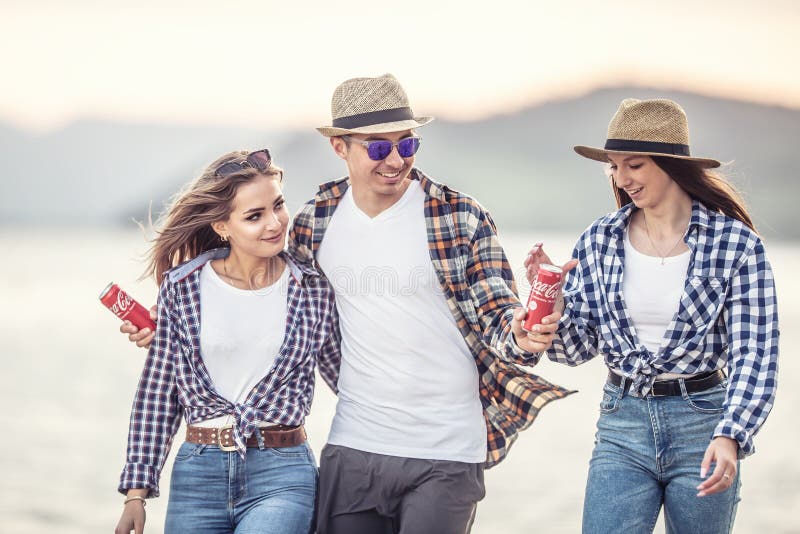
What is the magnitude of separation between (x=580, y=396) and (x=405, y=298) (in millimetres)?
7133

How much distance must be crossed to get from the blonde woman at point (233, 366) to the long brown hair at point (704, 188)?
136 centimetres

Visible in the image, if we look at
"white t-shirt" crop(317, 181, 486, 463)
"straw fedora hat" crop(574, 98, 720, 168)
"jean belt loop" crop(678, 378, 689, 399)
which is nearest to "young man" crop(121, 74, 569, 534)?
"white t-shirt" crop(317, 181, 486, 463)

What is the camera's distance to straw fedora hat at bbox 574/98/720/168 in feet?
11.3

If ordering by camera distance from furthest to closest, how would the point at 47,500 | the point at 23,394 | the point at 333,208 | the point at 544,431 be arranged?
the point at 23,394
the point at 544,431
the point at 47,500
the point at 333,208

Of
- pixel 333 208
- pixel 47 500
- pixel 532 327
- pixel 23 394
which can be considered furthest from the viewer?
pixel 23 394

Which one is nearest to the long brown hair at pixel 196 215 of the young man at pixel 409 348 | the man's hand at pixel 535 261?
the young man at pixel 409 348

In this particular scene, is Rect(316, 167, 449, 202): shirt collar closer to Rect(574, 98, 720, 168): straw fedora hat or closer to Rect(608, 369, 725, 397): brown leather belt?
Rect(574, 98, 720, 168): straw fedora hat

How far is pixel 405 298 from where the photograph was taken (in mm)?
3758

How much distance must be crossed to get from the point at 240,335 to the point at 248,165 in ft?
2.20

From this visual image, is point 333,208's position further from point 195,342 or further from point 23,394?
point 23,394

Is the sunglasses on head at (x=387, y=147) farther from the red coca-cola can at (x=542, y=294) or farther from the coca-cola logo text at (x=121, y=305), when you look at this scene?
the coca-cola logo text at (x=121, y=305)

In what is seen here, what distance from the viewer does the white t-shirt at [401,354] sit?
3.70m

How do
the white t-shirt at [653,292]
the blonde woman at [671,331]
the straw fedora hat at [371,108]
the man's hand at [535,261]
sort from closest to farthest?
the blonde woman at [671,331]
the white t-shirt at [653,292]
the man's hand at [535,261]
the straw fedora hat at [371,108]

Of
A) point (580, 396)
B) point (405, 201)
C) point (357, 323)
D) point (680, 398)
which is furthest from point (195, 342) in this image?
point (580, 396)
